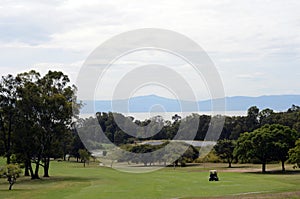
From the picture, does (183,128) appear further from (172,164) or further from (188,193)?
(188,193)

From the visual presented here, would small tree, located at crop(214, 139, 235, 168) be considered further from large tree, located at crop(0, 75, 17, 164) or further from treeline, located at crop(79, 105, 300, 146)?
large tree, located at crop(0, 75, 17, 164)

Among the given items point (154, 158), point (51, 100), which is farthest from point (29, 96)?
point (154, 158)

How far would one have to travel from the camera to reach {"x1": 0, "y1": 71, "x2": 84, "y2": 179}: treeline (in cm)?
5644

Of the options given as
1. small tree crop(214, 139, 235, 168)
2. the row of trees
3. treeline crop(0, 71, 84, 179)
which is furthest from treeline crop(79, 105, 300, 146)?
treeline crop(0, 71, 84, 179)

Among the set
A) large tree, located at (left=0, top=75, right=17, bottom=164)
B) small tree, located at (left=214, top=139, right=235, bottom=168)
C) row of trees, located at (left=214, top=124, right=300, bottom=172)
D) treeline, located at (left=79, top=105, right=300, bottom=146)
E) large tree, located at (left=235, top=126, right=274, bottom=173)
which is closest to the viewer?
large tree, located at (left=0, top=75, right=17, bottom=164)

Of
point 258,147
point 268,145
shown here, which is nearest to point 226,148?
point 258,147

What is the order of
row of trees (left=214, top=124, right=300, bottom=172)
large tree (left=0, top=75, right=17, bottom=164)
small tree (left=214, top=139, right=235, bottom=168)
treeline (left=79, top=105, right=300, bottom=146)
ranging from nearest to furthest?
1. large tree (left=0, top=75, right=17, bottom=164)
2. row of trees (left=214, top=124, right=300, bottom=172)
3. small tree (left=214, top=139, right=235, bottom=168)
4. treeline (left=79, top=105, right=300, bottom=146)

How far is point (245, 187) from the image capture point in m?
39.9

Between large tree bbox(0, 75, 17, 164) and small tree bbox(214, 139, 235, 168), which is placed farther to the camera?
small tree bbox(214, 139, 235, 168)

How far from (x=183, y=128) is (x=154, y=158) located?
21.6m

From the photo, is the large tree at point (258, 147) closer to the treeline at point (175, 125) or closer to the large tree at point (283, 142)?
the large tree at point (283, 142)

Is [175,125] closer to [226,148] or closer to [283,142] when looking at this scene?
[226,148]

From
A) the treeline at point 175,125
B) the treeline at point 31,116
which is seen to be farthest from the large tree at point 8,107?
the treeline at point 175,125

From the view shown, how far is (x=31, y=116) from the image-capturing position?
187 feet
